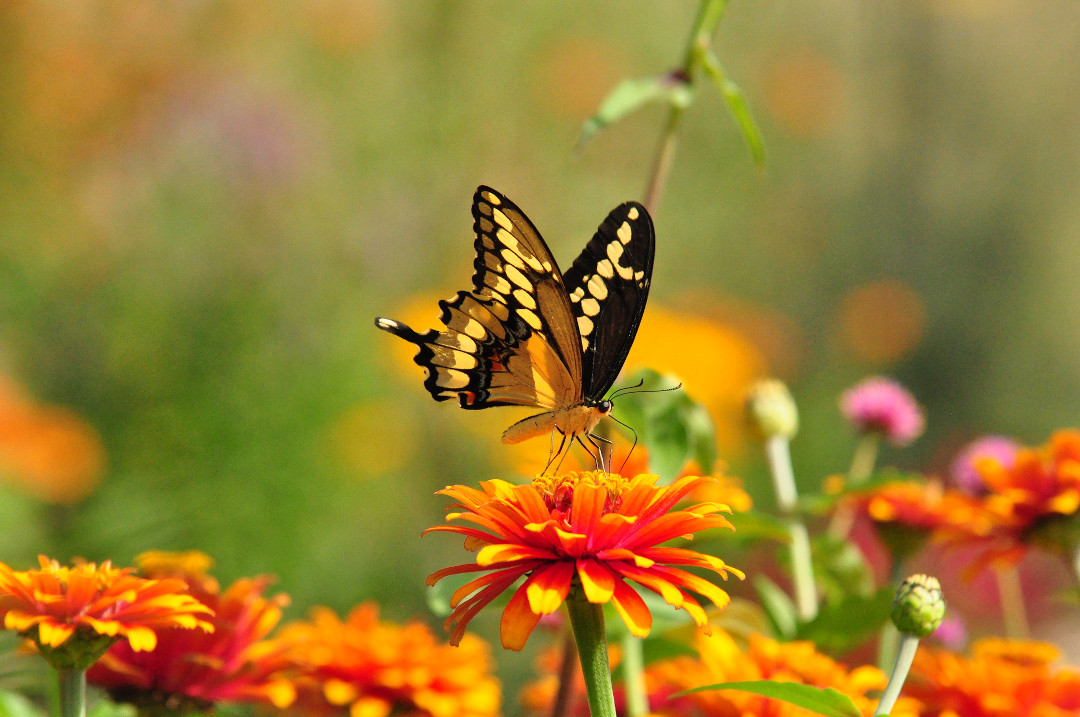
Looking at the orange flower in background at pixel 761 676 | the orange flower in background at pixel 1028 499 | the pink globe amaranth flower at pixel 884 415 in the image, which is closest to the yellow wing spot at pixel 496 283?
the orange flower in background at pixel 761 676

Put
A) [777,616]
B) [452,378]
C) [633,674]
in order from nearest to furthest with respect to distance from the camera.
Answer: [633,674] → [777,616] → [452,378]

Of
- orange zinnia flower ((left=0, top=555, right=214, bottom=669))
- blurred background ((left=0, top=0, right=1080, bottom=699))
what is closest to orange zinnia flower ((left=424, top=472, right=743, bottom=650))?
orange zinnia flower ((left=0, top=555, right=214, bottom=669))

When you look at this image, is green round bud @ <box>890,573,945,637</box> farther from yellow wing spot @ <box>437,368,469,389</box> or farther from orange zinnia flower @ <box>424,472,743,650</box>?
yellow wing spot @ <box>437,368,469,389</box>

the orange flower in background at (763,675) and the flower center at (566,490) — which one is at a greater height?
the flower center at (566,490)

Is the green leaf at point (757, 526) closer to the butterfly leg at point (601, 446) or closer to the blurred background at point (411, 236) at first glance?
the butterfly leg at point (601, 446)

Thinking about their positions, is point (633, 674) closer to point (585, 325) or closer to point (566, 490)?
point (566, 490)

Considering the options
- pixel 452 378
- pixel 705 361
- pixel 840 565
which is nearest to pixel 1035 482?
pixel 840 565
